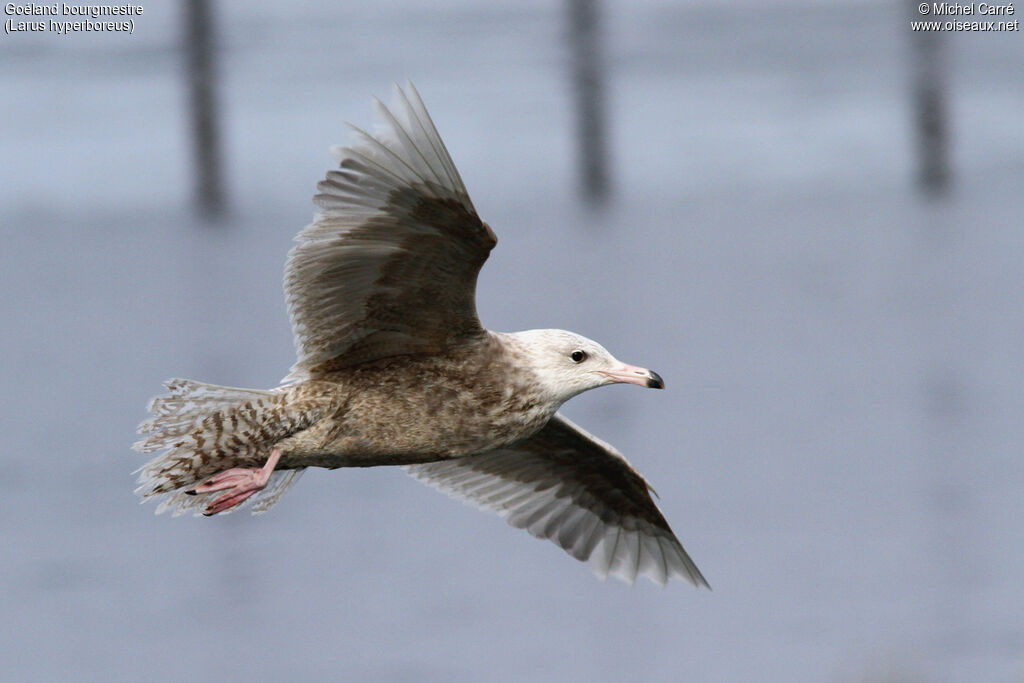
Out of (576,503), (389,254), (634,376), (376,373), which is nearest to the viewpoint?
(389,254)

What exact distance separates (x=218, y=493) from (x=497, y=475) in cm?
148

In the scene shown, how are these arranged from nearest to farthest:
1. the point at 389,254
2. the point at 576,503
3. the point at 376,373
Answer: the point at 389,254, the point at 376,373, the point at 576,503

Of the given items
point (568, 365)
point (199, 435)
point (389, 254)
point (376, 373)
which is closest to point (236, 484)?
point (199, 435)

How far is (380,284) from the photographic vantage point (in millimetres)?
4836

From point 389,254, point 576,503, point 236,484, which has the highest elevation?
point 389,254

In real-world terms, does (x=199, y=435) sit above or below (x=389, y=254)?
below

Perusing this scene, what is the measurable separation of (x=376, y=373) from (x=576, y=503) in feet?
4.89

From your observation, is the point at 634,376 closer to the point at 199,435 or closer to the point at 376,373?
the point at 376,373

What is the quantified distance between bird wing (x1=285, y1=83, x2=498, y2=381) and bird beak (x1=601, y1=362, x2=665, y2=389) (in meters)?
0.45

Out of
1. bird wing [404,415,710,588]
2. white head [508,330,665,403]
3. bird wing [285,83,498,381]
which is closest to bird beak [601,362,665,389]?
white head [508,330,665,403]

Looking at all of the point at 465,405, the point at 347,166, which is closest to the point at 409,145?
the point at 347,166

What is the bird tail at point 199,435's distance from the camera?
4.85 meters

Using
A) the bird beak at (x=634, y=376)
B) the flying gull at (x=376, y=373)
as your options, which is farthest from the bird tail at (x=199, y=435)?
the bird beak at (x=634, y=376)

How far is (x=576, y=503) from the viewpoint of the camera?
6.19 metres
